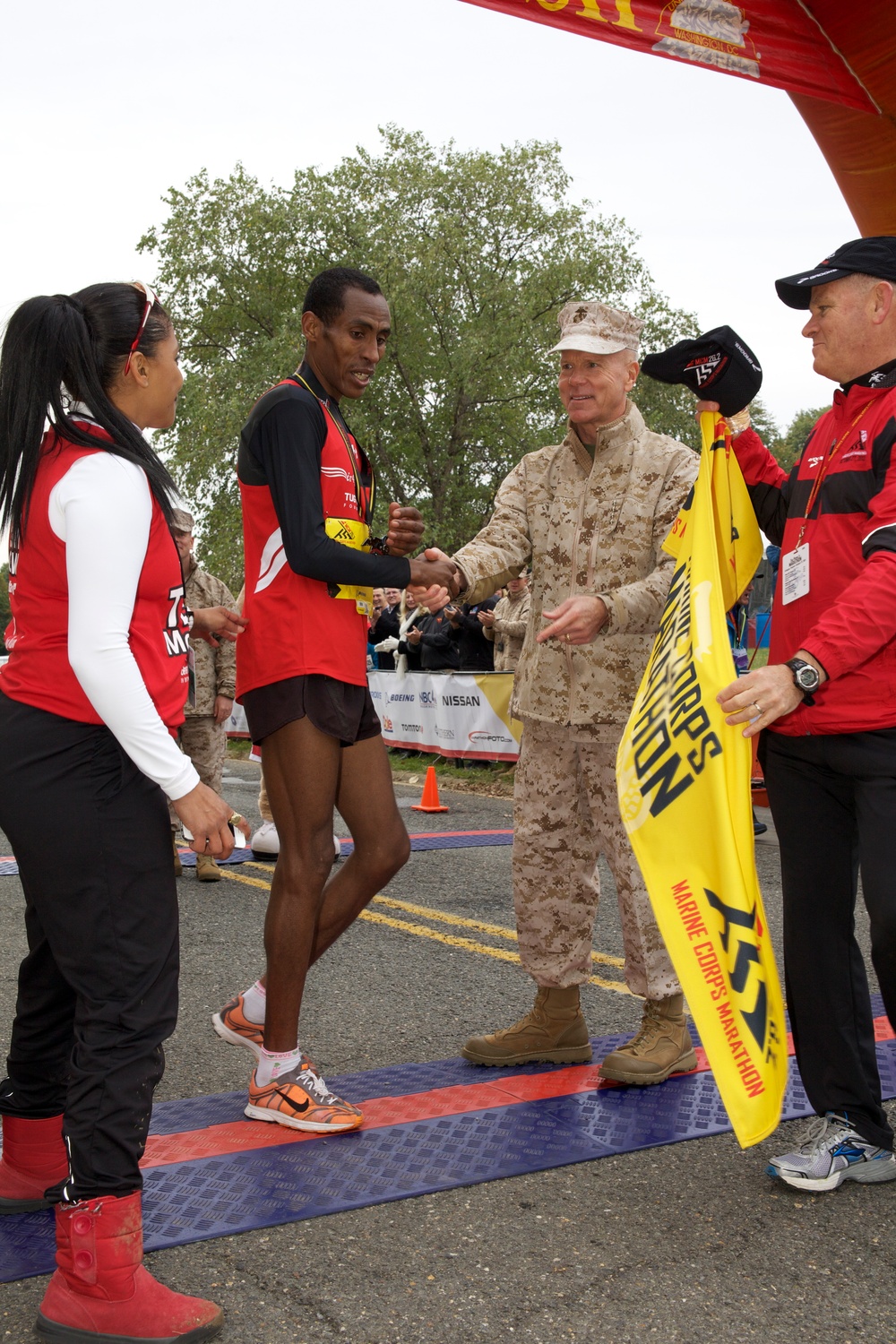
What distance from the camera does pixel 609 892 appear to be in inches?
275

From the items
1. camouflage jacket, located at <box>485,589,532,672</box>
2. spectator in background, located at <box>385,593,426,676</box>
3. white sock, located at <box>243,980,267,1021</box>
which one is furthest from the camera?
spectator in background, located at <box>385,593,426,676</box>

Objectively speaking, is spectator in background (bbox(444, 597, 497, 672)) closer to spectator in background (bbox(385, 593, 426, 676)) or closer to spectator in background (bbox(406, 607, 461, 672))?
spectator in background (bbox(406, 607, 461, 672))

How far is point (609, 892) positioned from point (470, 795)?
4727 mm

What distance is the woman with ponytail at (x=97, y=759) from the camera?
225cm

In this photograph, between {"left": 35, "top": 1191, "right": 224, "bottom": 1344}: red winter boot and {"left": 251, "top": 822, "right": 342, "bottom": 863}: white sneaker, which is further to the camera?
{"left": 251, "top": 822, "right": 342, "bottom": 863}: white sneaker

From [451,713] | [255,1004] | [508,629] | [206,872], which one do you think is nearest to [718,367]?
[255,1004]

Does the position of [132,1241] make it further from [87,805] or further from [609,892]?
[609,892]

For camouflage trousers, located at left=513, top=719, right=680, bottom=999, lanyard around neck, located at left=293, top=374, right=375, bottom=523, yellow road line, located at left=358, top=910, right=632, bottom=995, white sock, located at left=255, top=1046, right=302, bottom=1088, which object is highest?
lanyard around neck, located at left=293, top=374, right=375, bottom=523

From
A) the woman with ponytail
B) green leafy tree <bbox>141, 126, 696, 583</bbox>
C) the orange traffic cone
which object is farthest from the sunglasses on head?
green leafy tree <bbox>141, 126, 696, 583</bbox>

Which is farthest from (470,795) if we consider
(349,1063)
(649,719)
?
(649,719)

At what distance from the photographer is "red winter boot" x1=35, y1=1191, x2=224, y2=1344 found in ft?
7.37

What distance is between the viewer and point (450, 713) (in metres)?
13.1

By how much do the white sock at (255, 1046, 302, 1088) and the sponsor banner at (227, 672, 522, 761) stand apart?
8056mm

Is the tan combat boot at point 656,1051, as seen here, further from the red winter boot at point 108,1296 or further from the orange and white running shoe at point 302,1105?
the red winter boot at point 108,1296
